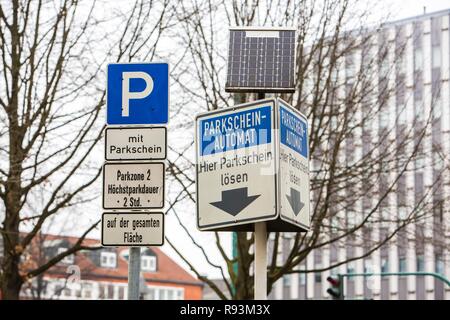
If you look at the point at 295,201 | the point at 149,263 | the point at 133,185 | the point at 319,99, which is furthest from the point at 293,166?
the point at 149,263

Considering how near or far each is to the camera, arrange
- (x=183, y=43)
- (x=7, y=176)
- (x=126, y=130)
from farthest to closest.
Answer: (x=183, y=43) → (x=7, y=176) → (x=126, y=130)

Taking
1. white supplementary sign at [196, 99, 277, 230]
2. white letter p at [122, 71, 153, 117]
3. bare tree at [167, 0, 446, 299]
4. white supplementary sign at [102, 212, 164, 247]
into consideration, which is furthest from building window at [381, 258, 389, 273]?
white supplementary sign at [196, 99, 277, 230]

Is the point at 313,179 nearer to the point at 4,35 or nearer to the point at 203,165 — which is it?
the point at 4,35

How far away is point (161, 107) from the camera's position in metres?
7.97

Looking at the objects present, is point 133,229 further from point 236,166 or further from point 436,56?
point 436,56

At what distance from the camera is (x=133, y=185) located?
780cm

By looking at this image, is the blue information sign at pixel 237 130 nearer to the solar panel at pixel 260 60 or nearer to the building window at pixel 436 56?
the solar panel at pixel 260 60

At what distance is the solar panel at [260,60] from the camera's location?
7.63 metres

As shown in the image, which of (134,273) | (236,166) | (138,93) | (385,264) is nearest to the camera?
(236,166)

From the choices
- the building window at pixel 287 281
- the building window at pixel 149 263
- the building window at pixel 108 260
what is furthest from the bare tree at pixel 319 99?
the building window at pixel 149 263

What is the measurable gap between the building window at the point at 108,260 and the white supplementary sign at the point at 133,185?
94.7m

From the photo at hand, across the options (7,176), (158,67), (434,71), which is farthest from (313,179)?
(434,71)

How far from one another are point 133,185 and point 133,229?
325 mm
